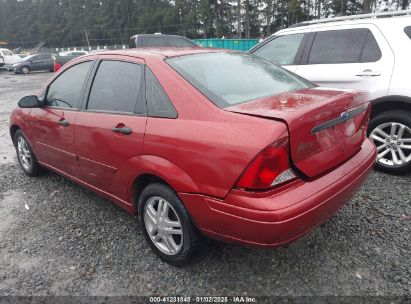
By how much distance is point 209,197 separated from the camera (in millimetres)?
2180

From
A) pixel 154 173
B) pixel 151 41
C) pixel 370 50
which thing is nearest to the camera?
pixel 154 173

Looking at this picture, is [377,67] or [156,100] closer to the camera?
[156,100]

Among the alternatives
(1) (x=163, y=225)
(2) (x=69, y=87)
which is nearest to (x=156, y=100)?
(1) (x=163, y=225)

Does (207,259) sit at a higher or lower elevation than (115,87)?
lower

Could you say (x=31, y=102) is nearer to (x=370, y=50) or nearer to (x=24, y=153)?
(x=24, y=153)

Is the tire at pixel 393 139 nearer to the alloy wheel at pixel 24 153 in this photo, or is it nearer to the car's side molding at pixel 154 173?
the car's side molding at pixel 154 173

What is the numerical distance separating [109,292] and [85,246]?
0.68 metres

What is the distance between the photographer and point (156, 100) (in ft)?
8.39

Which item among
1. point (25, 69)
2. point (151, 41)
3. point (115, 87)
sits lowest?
point (25, 69)

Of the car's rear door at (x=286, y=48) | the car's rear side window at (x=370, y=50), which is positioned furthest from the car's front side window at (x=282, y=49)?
the car's rear side window at (x=370, y=50)

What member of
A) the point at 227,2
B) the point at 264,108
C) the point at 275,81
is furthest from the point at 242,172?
the point at 227,2

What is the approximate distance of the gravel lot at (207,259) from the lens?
246 centimetres

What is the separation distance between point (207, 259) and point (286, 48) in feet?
11.5

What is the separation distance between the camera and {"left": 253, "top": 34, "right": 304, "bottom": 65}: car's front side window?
4930mm
